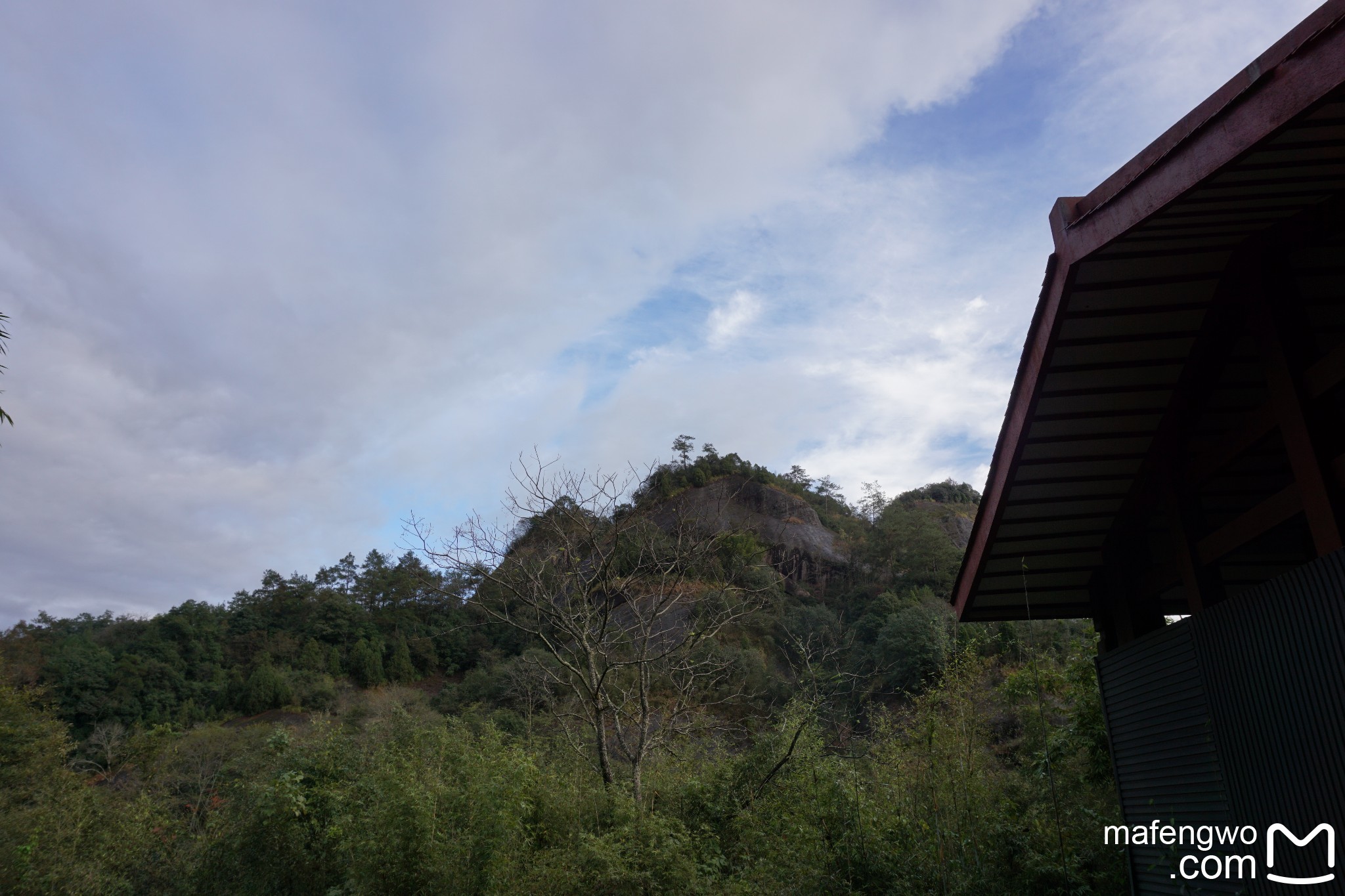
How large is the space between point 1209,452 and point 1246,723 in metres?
1.26

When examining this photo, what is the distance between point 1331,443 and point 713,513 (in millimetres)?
23529

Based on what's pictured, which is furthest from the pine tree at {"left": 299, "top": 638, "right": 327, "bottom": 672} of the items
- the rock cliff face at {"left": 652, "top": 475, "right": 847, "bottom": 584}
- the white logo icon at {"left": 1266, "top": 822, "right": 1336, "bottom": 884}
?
the white logo icon at {"left": 1266, "top": 822, "right": 1336, "bottom": 884}

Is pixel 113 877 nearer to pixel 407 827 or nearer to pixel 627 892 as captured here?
pixel 407 827

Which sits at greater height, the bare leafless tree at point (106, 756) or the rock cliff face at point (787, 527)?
the rock cliff face at point (787, 527)

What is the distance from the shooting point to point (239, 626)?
32875 millimetres

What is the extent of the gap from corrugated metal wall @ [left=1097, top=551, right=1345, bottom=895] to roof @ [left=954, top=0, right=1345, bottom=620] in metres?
0.48

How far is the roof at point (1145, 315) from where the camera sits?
2.25 metres

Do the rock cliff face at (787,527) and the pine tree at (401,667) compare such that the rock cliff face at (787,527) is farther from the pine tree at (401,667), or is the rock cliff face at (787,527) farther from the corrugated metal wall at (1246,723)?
the corrugated metal wall at (1246,723)

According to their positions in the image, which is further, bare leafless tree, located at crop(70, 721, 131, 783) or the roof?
bare leafless tree, located at crop(70, 721, 131, 783)

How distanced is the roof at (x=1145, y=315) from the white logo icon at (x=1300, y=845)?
122 cm

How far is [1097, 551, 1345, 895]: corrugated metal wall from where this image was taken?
2775 mm

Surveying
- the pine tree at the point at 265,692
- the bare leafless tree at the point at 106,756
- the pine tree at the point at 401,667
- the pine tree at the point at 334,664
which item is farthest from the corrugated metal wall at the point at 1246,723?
the pine tree at the point at 334,664

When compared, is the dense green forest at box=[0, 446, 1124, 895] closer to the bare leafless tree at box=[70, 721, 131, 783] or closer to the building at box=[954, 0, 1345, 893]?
the bare leafless tree at box=[70, 721, 131, 783]

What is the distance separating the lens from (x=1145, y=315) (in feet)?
11.4
